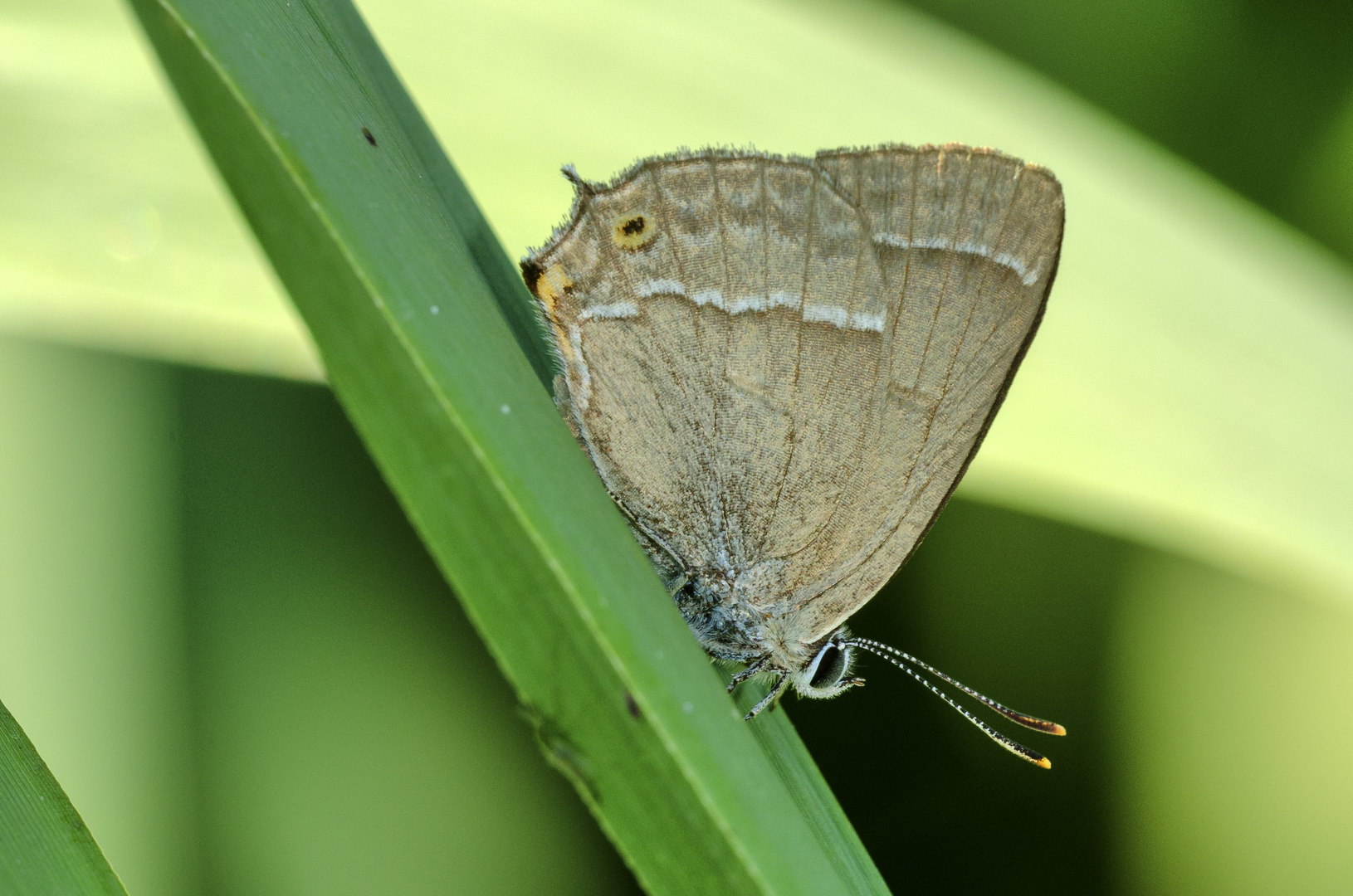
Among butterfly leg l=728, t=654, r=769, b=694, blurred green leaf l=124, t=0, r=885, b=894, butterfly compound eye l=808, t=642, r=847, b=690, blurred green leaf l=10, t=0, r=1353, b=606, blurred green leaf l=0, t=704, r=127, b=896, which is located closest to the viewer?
blurred green leaf l=124, t=0, r=885, b=894

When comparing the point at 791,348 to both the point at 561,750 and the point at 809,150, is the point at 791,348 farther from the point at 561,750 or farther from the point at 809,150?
the point at 561,750

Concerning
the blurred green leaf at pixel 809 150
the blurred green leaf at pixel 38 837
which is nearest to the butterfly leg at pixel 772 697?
the blurred green leaf at pixel 809 150

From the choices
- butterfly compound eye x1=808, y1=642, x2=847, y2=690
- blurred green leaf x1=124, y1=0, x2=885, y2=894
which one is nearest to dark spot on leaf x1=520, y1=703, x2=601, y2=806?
blurred green leaf x1=124, y1=0, x2=885, y2=894

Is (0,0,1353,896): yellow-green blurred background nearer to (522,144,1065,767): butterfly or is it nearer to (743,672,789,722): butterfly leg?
(522,144,1065,767): butterfly

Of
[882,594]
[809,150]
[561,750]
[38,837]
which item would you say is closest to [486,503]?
[561,750]

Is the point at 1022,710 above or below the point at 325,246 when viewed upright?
below

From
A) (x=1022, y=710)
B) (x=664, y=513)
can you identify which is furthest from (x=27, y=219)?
(x=1022, y=710)

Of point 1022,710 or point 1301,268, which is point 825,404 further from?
point 1301,268
